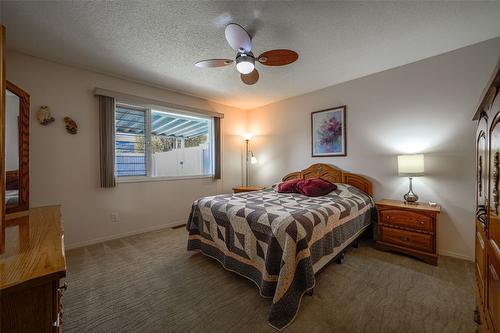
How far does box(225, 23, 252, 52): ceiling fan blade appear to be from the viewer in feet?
5.58

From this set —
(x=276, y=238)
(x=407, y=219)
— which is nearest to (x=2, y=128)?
(x=276, y=238)

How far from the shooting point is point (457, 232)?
243 cm

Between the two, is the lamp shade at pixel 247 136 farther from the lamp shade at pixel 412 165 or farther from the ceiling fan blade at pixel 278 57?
the lamp shade at pixel 412 165

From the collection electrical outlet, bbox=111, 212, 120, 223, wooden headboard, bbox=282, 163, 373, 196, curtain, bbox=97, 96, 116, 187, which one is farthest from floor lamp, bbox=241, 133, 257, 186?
electrical outlet, bbox=111, 212, 120, 223

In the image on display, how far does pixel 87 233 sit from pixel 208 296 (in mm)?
2243

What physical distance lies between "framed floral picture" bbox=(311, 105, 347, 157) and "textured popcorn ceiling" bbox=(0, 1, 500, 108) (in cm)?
75

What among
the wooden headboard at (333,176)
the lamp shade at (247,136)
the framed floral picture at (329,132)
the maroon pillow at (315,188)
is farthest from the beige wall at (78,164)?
the framed floral picture at (329,132)

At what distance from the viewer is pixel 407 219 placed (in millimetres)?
2416

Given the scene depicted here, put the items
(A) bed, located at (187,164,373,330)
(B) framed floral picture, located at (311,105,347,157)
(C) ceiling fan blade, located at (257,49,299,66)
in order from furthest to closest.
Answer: (B) framed floral picture, located at (311,105,347,157) < (C) ceiling fan blade, located at (257,49,299,66) < (A) bed, located at (187,164,373,330)

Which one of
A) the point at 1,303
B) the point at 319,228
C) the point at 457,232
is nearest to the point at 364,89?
the point at 457,232

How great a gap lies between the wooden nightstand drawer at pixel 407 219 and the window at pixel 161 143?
10.5 ft

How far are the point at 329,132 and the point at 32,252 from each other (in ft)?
12.1

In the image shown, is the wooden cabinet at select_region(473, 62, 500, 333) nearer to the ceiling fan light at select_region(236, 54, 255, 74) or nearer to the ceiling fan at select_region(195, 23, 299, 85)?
the ceiling fan at select_region(195, 23, 299, 85)

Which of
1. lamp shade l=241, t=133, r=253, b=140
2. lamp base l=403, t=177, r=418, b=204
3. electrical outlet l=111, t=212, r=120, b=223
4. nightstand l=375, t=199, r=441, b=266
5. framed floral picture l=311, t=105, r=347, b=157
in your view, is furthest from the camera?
lamp shade l=241, t=133, r=253, b=140
